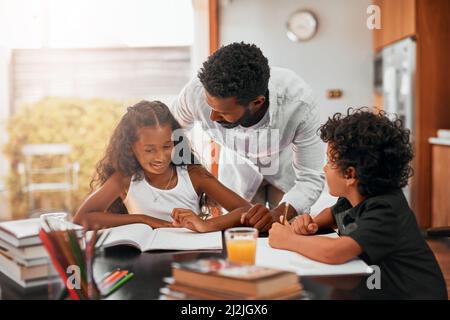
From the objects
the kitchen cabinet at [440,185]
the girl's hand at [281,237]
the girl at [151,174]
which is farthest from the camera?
the kitchen cabinet at [440,185]

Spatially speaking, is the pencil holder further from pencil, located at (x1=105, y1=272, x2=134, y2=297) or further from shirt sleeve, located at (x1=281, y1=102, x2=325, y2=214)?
shirt sleeve, located at (x1=281, y1=102, x2=325, y2=214)

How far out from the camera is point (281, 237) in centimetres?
109

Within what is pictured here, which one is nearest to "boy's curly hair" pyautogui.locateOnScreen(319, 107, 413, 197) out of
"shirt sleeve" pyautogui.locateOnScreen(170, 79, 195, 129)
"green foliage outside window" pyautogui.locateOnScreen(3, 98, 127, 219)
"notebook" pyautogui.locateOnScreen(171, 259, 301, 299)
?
"notebook" pyautogui.locateOnScreen(171, 259, 301, 299)

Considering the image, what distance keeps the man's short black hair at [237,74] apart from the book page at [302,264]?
16.5 inches

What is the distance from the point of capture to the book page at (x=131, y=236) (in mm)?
1144

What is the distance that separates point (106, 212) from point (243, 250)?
59cm

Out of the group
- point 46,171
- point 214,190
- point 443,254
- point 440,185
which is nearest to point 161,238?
point 214,190

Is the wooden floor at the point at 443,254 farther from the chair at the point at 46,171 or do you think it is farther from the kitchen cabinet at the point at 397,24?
the chair at the point at 46,171

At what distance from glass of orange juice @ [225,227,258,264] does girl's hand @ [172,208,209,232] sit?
0.29 metres

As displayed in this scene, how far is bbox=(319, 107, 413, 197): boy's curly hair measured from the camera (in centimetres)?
108

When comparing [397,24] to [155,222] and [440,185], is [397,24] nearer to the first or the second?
[440,185]

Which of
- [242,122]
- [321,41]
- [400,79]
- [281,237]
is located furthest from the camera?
[400,79]

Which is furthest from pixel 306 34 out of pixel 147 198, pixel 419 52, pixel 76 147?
pixel 419 52

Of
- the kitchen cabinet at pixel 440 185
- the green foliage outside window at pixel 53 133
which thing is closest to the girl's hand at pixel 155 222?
the green foliage outside window at pixel 53 133
